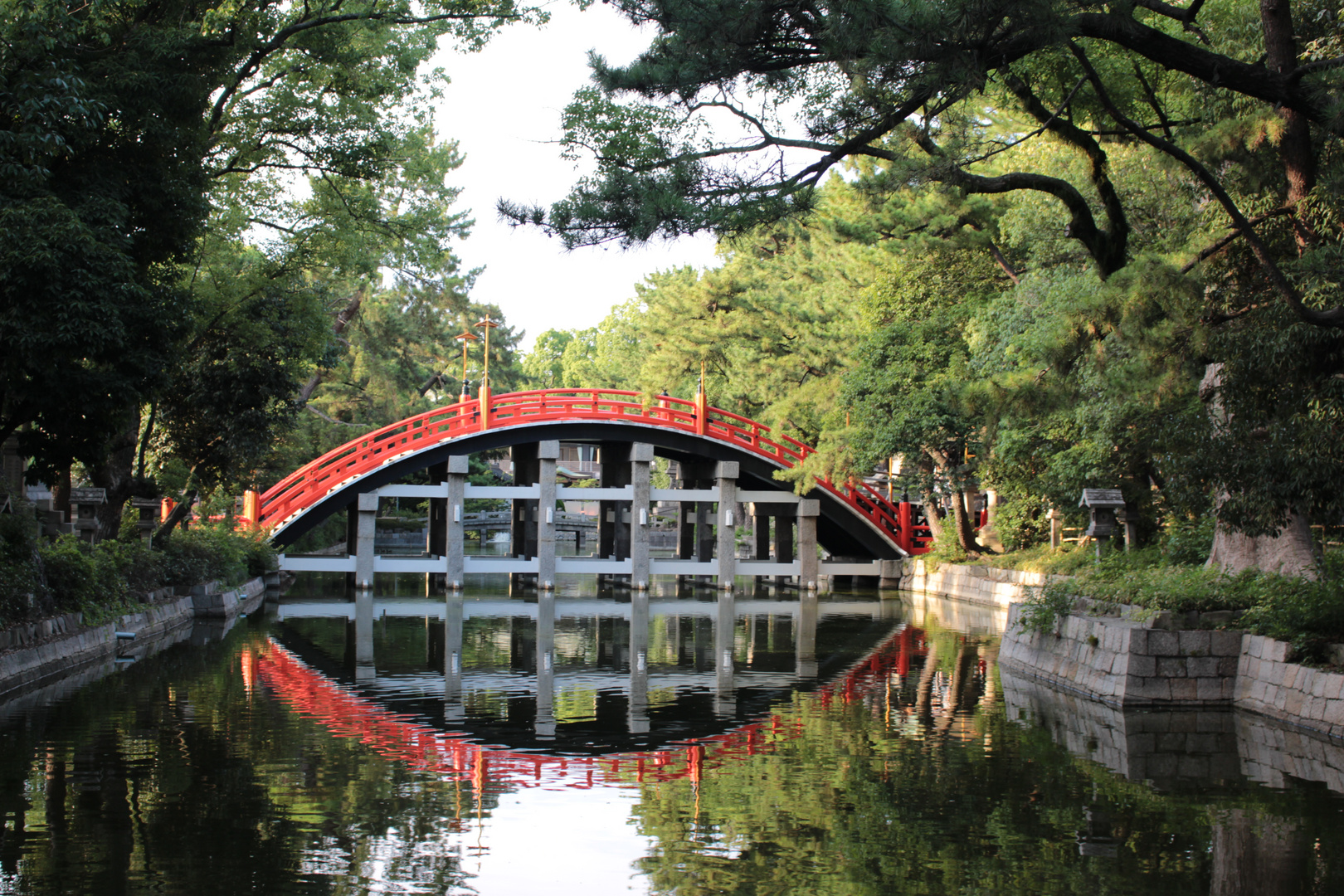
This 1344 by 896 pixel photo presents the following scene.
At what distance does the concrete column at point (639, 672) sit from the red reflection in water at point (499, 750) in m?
0.97

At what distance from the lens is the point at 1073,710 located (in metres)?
11.5

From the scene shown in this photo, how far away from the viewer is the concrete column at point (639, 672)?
428 inches

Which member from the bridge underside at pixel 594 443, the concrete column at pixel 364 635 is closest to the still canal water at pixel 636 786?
the concrete column at pixel 364 635

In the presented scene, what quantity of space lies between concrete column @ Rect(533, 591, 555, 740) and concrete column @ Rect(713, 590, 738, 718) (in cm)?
Result: 169

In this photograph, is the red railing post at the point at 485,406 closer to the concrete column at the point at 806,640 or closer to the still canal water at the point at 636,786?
the concrete column at the point at 806,640

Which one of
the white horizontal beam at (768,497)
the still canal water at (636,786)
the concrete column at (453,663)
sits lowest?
the still canal water at (636,786)

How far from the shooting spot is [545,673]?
46.6ft

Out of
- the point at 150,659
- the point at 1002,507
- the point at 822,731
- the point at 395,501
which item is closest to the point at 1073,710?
the point at 822,731

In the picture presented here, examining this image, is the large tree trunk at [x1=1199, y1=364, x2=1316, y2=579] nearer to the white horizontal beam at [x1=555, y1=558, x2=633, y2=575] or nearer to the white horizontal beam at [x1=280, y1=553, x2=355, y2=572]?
the white horizontal beam at [x1=555, y1=558, x2=633, y2=575]

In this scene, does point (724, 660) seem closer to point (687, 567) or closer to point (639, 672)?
point (639, 672)

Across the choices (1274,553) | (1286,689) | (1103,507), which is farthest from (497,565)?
(1286,689)

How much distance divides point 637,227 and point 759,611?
15.6m

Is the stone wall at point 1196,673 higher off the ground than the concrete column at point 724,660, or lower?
higher

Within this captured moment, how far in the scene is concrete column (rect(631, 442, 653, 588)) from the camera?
27359mm
